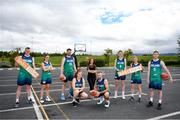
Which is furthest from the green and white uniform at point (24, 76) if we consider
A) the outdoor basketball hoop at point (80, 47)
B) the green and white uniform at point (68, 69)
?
the outdoor basketball hoop at point (80, 47)

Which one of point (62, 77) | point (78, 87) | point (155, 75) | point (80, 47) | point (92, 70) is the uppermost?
point (80, 47)

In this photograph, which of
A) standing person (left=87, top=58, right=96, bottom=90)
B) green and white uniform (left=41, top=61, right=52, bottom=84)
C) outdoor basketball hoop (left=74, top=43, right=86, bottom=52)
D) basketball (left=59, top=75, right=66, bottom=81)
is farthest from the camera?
outdoor basketball hoop (left=74, top=43, right=86, bottom=52)

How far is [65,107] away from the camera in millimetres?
11133

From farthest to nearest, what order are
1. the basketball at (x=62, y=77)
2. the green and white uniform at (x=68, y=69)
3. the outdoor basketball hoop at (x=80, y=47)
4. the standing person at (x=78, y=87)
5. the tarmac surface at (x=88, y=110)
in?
1. the outdoor basketball hoop at (x=80, y=47)
2. the green and white uniform at (x=68, y=69)
3. the basketball at (x=62, y=77)
4. the standing person at (x=78, y=87)
5. the tarmac surface at (x=88, y=110)

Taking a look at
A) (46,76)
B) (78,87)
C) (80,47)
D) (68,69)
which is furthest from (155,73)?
(80,47)

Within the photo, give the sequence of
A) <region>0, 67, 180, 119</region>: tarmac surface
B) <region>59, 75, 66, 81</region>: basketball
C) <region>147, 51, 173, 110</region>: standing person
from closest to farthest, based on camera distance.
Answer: <region>0, 67, 180, 119</region>: tarmac surface → <region>147, 51, 173, 110</region>: standing person → <region>59, 75, 66, 81</region>: basketball

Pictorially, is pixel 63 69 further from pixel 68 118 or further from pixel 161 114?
pixel 161 114

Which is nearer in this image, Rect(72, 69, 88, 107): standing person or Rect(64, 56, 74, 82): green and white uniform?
Rect(72, 69, 88, 107): standing person

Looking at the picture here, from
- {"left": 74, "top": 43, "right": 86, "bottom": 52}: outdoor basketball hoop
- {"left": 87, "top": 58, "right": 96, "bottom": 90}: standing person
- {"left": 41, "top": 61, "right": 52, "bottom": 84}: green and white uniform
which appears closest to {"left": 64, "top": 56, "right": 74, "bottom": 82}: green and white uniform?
{"left": 41, "top": 61, "right": 52, "bottom": 84}: green and white uniform

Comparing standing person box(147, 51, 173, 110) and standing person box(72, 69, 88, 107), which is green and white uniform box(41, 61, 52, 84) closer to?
standing person box(72, 69, 88, 107)

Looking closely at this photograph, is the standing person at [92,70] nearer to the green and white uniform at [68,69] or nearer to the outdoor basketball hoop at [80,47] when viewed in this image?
the green and white uniform at [68,69]

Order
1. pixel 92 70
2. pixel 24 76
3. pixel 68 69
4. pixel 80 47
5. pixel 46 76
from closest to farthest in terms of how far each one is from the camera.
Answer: pixel 24 76 → pixel 46 76 → pixel 68 69 → pixel 92 70 → pixel 80 47

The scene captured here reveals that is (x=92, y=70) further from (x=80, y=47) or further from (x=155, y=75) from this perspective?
(x=80, y=47)

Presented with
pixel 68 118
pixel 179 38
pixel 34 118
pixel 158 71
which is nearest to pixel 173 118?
pixel 158 71
